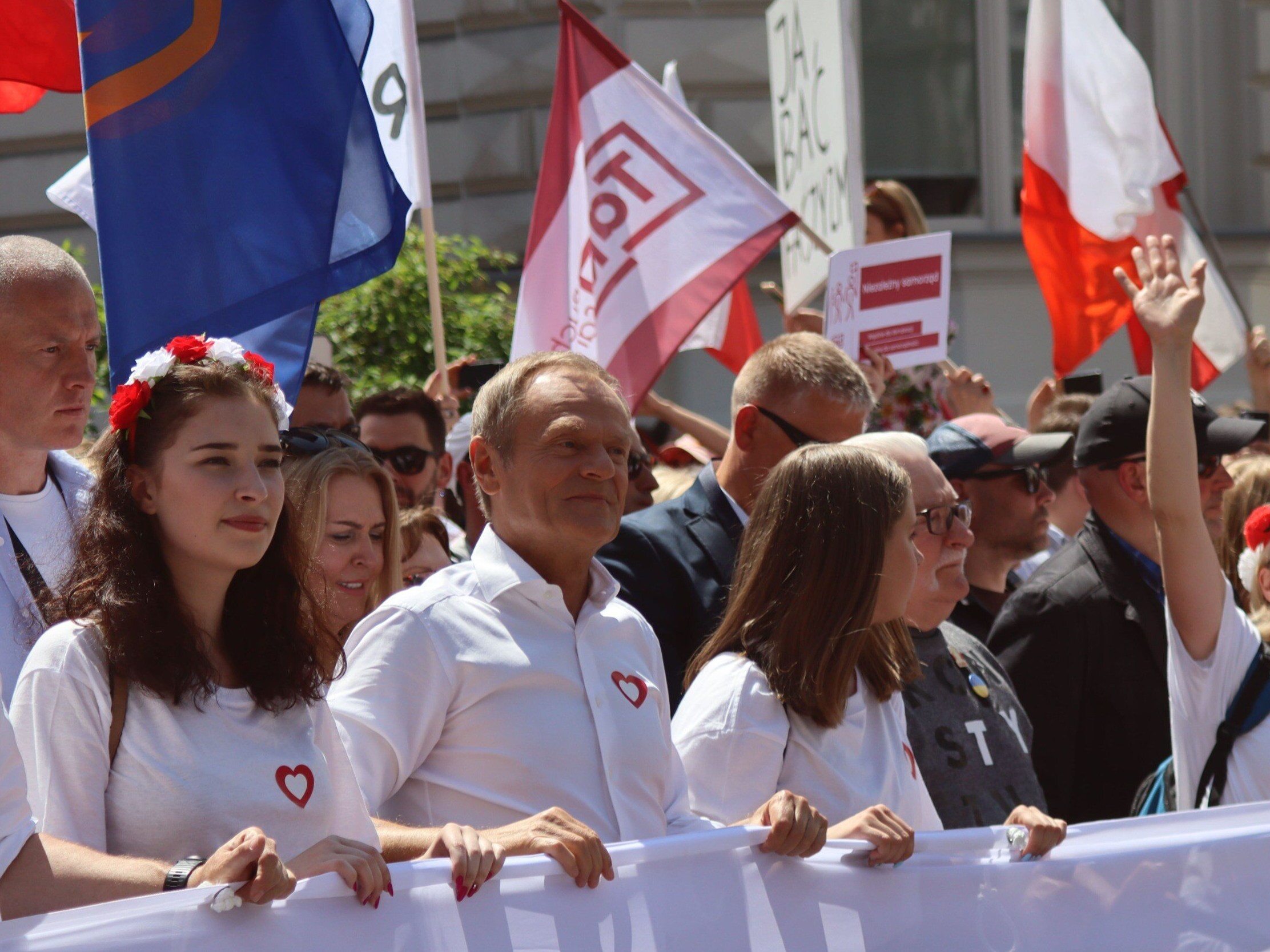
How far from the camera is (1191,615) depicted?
137 inches

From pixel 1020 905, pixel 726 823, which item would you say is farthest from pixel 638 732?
pixel 1020 905

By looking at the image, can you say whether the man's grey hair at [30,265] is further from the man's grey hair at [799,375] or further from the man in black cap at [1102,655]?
the man in black cap at [1102,655]

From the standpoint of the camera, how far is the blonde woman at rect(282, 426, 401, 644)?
4027 millimetres

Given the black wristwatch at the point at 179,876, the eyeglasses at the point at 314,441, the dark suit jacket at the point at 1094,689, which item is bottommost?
the dark suit jacket at the point at 1094,689

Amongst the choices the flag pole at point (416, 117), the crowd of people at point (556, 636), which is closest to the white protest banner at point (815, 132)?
the flag pole at point (416, 117)

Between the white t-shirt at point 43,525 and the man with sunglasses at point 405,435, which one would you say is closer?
the white t-shirt at point 43,525

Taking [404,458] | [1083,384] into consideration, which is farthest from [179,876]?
[1083,384]

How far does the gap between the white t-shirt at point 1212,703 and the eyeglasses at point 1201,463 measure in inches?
34.7

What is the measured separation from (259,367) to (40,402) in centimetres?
65

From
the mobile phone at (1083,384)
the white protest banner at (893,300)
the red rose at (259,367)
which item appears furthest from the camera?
the mobile phone at (1083,384)

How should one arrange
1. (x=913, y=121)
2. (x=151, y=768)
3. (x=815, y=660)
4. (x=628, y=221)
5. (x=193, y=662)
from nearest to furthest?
(x=151, y=768), (x=193, y=662), (x=815, y=660), (x=628, y=221), (x=913, y=121)

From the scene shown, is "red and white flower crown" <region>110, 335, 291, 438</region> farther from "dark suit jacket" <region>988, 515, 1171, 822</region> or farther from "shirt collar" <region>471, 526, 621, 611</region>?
"dark suit jacket" <region>988, 515, 1171, 822</region>

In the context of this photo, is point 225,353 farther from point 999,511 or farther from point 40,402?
point 999,511

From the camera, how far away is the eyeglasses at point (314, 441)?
415cm
